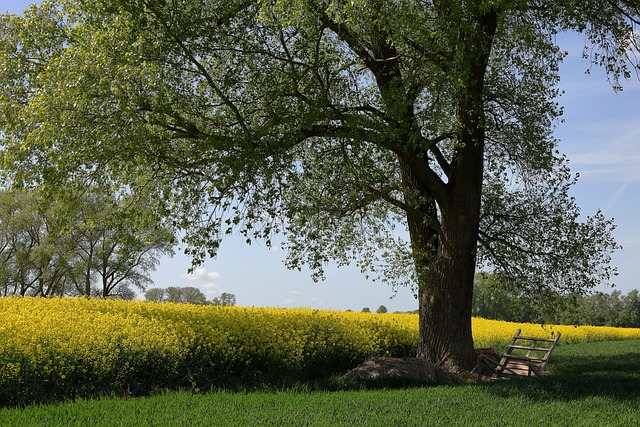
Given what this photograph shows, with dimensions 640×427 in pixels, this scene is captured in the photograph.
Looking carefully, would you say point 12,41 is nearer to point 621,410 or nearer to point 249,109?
point 249,109

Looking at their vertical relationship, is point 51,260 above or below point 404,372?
above

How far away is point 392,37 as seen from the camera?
11930mm

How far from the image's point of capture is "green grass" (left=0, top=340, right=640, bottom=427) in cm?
841

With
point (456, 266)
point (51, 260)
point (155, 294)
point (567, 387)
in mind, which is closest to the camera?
point (567, 387)

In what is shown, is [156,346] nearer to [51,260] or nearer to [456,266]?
[456,266]

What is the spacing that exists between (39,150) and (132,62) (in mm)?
3054

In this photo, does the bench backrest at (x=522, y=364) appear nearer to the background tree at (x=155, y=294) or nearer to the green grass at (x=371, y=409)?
the green grass at (x=371, y=409)

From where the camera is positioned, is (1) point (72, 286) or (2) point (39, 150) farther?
(1) point (72, 286)

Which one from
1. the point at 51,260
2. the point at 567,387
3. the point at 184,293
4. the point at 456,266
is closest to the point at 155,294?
the point at 184,293

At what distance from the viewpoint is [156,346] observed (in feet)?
39.6

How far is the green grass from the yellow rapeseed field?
3.35 feet

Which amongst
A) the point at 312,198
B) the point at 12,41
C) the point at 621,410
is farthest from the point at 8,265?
the point at 621,410

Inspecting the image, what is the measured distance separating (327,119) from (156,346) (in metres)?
6.10

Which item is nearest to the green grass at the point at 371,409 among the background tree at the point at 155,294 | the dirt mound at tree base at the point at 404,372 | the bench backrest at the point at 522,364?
the dirt mound at tree base at the point at 404,372
